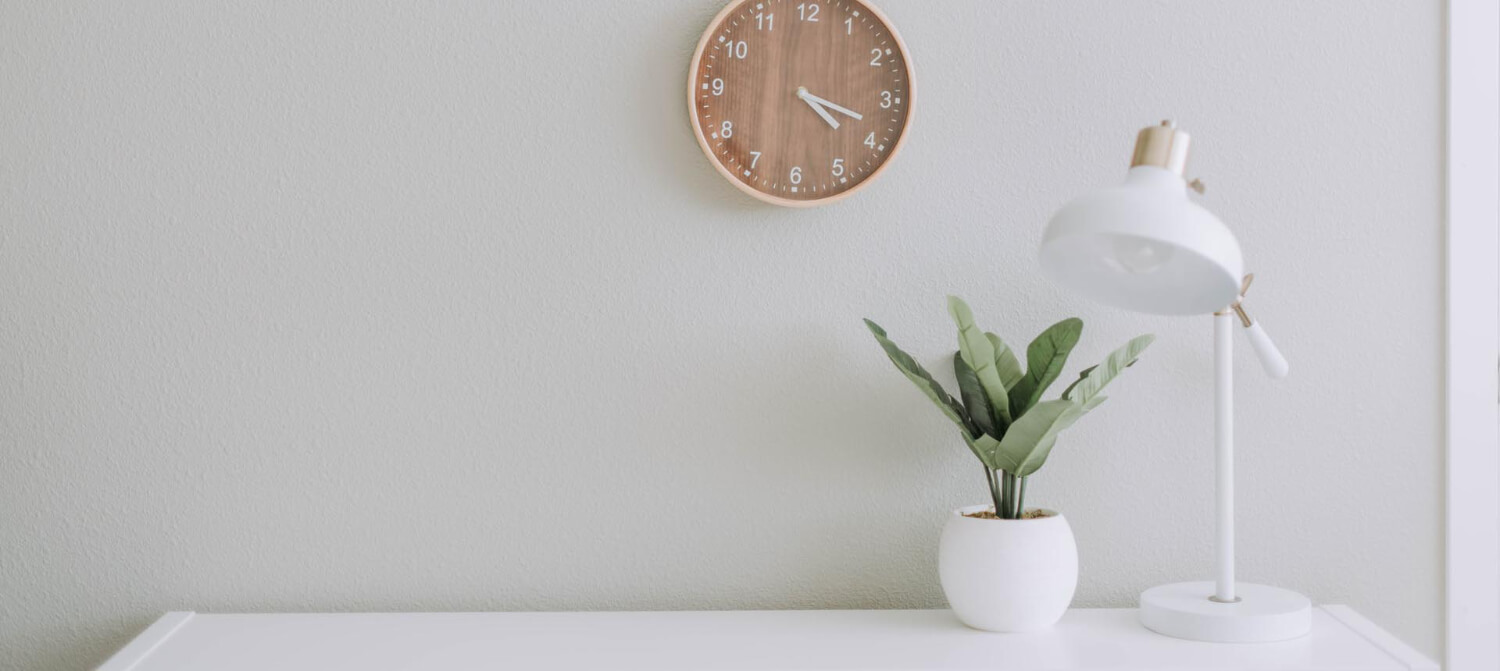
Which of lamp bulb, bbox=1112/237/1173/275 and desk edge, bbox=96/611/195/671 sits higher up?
lamp bulb, bbox=1112/237/1173/275

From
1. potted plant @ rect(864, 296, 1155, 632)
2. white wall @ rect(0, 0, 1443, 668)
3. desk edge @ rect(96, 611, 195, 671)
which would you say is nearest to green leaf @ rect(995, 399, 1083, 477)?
potted plant @ rect(864, 296, 1155, 632)

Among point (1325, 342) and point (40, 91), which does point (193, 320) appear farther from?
point (1325, 342)

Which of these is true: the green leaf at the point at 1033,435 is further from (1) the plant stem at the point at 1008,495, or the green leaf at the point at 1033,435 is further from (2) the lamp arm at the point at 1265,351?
(2) the lamp arm at the point at 1265,351

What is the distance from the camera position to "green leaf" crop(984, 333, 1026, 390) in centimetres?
124

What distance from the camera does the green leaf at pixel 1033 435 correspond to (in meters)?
1.14

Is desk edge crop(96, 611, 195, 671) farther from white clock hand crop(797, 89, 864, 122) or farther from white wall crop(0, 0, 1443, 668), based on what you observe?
white clock hand crop(797, 89, 864, 122)

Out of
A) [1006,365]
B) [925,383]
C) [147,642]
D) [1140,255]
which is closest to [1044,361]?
[1006,365]

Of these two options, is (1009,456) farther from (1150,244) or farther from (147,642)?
(147,642)

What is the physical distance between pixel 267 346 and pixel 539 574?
0.46 metres

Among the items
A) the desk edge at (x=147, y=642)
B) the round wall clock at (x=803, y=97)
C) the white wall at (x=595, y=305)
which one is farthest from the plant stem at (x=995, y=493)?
the desk edge at (x=147, y=642)

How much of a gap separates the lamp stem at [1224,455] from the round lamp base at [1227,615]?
3 cm

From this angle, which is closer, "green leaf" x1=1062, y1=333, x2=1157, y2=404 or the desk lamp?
the desk lamp

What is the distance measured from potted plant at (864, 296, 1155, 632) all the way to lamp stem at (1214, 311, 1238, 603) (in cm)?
9

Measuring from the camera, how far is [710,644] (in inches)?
47.0
